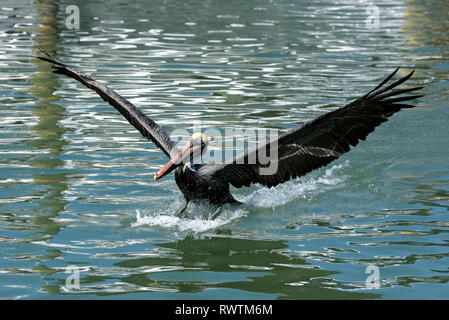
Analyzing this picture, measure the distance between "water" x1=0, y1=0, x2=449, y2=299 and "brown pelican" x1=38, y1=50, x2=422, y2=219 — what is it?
37cm

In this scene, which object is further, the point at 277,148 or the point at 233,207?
the point at 233,207

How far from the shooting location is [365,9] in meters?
26.3

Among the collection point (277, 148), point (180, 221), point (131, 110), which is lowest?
point (180, 221)

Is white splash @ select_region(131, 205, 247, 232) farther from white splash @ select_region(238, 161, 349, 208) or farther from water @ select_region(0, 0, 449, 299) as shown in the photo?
white splash @ select_region(238, 161, 349, 208)

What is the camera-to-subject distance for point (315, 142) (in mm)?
7543

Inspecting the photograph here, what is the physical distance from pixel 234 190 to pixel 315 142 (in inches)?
83.2

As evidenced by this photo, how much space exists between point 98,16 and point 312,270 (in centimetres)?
1825

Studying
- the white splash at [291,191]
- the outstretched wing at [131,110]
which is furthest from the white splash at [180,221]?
the outstretched wing at [131,110]

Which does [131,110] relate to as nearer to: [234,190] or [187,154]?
[187,154]

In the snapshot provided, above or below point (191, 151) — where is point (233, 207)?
below

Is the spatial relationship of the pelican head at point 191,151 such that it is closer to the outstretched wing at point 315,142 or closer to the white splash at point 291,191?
the outstretched wing at point 315,142

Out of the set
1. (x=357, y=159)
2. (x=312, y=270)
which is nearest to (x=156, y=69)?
(x=357, y=159)

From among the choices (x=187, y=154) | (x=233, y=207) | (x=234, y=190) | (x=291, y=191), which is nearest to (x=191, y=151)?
(x=187, y=154)

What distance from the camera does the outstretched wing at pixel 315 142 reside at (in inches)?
278
